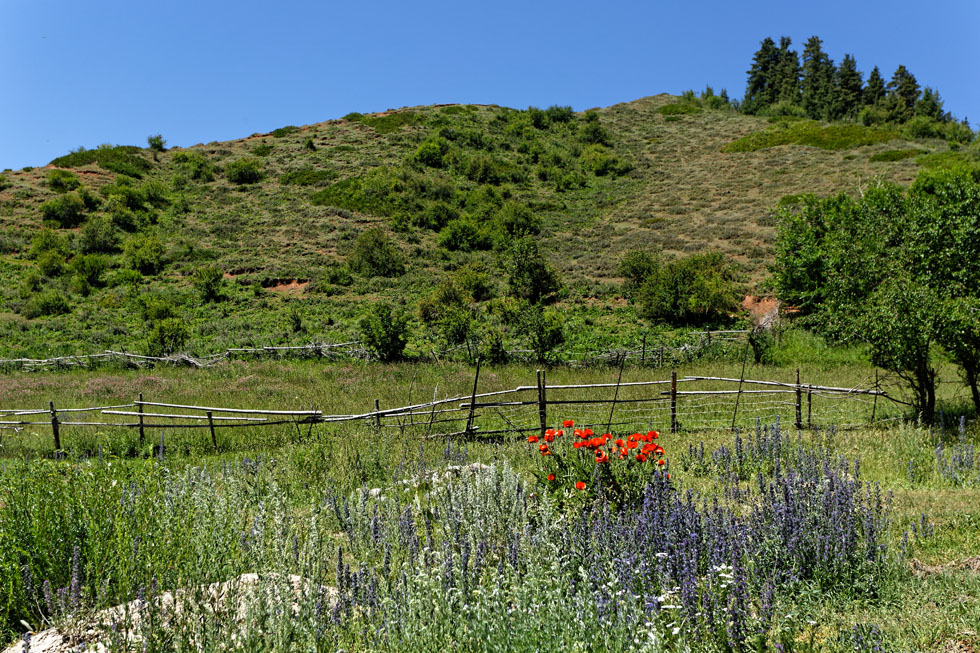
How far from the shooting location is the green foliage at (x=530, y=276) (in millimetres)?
28906

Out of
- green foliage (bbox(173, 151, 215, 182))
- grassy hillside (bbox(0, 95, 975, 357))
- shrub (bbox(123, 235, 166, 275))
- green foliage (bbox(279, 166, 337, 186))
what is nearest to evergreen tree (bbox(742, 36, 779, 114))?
grassy hillside (bbox(0, 95, 975, 357))

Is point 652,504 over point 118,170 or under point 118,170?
under

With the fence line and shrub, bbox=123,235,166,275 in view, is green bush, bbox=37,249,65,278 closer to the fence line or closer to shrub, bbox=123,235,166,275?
Answer: shrub, bbox=123,235,166,275

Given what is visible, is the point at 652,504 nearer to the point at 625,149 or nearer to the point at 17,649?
the point at 17,649

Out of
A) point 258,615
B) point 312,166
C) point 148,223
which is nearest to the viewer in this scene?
point 258,615

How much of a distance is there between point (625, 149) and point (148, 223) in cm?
4228

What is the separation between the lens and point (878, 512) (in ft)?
15.7

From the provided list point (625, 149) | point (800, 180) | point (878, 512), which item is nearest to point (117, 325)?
point (878, 512)

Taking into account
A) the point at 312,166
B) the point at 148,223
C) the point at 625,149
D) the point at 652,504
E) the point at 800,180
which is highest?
the point at 625,149

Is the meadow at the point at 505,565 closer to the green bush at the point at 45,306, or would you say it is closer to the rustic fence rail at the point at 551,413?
the rustic fence rail at the point at 551,413

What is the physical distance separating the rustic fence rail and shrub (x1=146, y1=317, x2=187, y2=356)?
7.21 m

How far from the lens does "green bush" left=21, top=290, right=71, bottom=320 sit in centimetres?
2748

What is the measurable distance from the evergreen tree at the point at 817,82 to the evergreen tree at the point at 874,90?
3.95 m

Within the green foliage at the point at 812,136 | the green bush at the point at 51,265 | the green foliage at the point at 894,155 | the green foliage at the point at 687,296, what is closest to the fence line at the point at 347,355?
the green foliage at the point at 687,296
